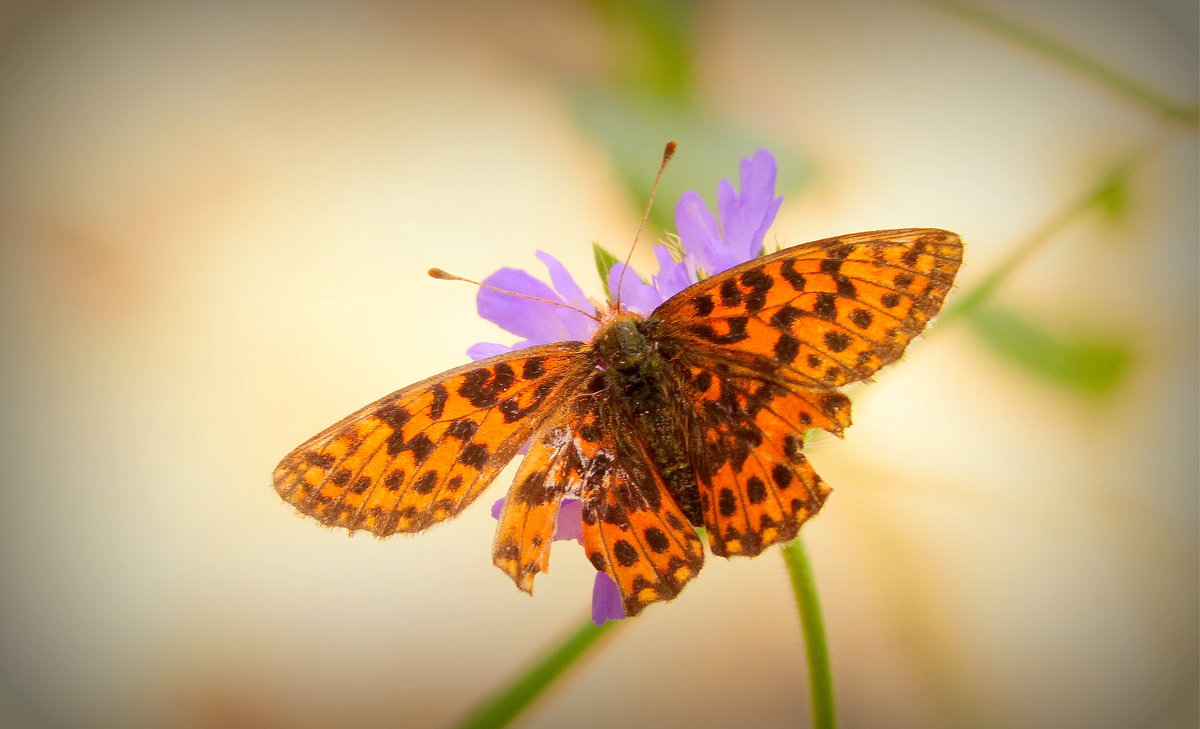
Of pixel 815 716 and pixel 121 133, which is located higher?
pixel 121 133

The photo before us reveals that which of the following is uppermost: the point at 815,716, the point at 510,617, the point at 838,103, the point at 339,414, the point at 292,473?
the point at 838,103

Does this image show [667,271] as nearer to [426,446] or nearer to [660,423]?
[660,423]

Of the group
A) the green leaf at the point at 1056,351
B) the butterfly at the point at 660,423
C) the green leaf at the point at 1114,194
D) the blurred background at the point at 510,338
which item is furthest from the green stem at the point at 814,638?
the green leaf at the point at 1114,194

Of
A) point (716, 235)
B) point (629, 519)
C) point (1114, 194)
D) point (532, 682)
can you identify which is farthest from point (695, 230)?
point (1114, 194)

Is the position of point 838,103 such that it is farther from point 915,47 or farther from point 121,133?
point 121,133

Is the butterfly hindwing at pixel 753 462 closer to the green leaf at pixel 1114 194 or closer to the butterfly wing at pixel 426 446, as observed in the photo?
the butterfly wing at pixel 426 446

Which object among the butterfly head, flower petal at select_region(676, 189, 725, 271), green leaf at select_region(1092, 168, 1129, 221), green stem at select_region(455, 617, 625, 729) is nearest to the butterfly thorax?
the butterfly head

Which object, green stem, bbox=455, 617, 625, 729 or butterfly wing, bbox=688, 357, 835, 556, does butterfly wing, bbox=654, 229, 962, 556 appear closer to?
butterfly wing, bbox=688, 357, 835, 556

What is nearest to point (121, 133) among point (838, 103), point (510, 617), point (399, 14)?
point (399, 14)
